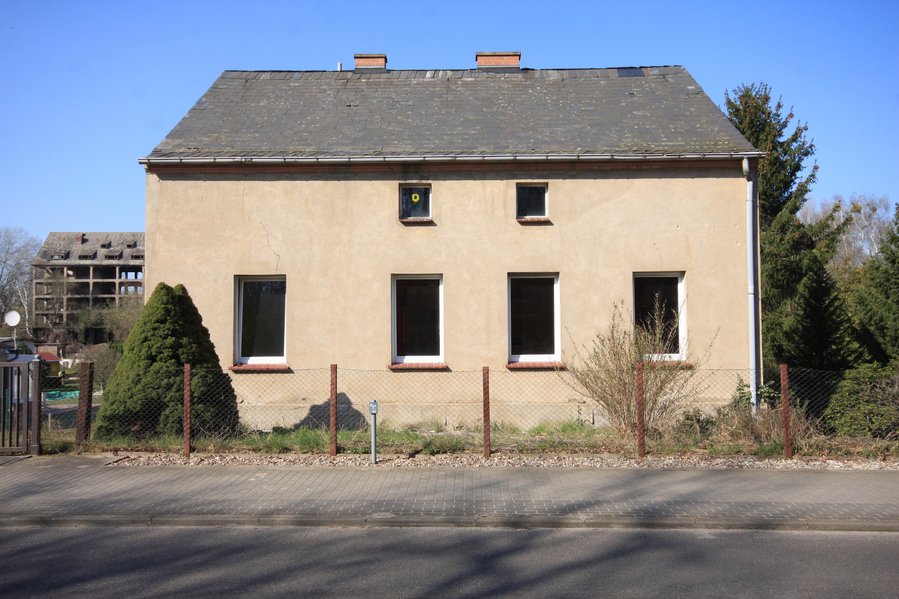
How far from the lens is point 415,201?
13492 mm

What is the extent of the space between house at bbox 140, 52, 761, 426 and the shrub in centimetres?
240

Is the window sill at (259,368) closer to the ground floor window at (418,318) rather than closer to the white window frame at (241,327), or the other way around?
the white window frame at (241,327)

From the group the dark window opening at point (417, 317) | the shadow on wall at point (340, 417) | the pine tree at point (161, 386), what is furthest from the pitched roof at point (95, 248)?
the pine tree at point (161, 386)

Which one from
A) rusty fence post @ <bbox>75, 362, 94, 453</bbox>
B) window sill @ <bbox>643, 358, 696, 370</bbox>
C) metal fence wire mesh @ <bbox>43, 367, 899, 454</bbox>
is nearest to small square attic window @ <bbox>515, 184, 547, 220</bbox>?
metal fence wire mesh @ <bbox>43, 367, 899, 454</bbox>

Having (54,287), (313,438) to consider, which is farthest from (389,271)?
(54,287)

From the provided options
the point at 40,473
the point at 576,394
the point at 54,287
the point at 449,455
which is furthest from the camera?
the point at 54,287

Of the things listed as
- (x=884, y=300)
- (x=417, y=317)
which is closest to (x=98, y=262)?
(x=417, y=317)

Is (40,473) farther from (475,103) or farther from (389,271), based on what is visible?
(475,103)

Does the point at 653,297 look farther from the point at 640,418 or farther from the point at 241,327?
the point at 241,327

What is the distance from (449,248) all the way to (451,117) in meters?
3.31

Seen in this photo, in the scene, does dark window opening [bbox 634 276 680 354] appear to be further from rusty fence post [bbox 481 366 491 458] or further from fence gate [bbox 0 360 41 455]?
fence gate [bbox 0 360 41 455]

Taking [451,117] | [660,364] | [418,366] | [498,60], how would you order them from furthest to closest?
1. [498,60]
2. [451,117]
3. [418,366]
4. [660,364]

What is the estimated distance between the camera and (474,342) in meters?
13.2

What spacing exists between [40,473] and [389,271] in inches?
259
